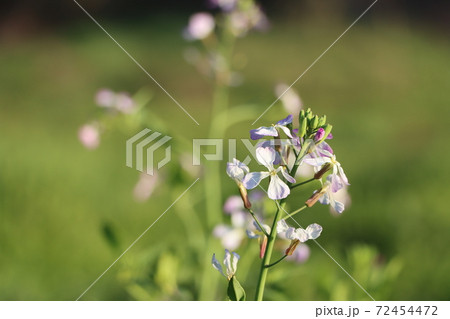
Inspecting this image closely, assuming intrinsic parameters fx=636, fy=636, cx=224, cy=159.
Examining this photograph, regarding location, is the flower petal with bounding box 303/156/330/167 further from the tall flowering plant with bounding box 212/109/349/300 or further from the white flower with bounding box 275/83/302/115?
the white flower with bounding box 275/83/302/115

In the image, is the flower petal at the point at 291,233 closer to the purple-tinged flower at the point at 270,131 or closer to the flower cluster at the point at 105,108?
the purple-tinged flower at the point at 270,131

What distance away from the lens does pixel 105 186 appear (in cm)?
194

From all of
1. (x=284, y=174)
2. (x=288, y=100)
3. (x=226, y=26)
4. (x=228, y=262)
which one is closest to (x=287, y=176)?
(x=284, y=174)

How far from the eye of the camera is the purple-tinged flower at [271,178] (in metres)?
0.62

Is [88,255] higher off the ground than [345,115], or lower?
lower

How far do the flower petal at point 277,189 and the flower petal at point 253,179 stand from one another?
1cm

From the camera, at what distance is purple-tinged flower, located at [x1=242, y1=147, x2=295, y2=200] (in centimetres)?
62

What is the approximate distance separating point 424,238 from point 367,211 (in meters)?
0.18

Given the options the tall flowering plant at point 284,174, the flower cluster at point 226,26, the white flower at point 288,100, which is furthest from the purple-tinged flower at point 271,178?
the flower cluster at point 226,26

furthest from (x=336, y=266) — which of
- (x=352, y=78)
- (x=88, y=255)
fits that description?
(x=352, y=78)

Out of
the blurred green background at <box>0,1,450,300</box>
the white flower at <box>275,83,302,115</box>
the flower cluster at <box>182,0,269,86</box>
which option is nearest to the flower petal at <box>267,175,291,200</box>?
the blurred green background at <box>0,1,450,300</box>

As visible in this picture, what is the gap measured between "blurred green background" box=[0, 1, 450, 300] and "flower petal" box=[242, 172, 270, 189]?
0.40m

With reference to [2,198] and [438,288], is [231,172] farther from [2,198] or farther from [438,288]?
[2,198]

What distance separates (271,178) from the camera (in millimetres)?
638
